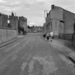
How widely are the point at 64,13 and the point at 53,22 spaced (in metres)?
5.49

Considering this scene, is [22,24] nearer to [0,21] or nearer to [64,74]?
[0,21]

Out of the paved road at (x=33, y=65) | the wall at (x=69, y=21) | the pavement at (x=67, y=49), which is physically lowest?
the paved road at (x=33, y=65)

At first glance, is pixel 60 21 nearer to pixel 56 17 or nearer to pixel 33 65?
pixel 56 17

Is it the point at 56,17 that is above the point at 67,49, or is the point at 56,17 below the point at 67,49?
above

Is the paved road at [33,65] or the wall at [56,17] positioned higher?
the wall at [56,17]

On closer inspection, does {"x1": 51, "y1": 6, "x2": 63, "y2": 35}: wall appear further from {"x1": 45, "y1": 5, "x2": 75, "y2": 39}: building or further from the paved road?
the paved road

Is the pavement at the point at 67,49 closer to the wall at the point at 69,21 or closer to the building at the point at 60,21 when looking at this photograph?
the building at the point at 60,21

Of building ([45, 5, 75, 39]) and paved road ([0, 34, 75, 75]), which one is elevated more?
building ([45, 5, 75, 39])

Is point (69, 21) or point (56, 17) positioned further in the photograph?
point (69, 21)

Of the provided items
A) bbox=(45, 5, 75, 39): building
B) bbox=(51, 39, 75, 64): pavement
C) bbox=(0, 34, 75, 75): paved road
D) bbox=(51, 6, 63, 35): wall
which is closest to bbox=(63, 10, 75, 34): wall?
bbox=(45, 5, 75, 39): building

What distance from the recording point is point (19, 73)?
427 cm

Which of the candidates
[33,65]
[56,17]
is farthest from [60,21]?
[33,65]

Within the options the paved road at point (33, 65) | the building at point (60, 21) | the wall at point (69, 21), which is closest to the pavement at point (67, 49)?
the paved road at point (33, 65)

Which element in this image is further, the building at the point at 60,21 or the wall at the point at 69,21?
the wall at the point at 69,21
